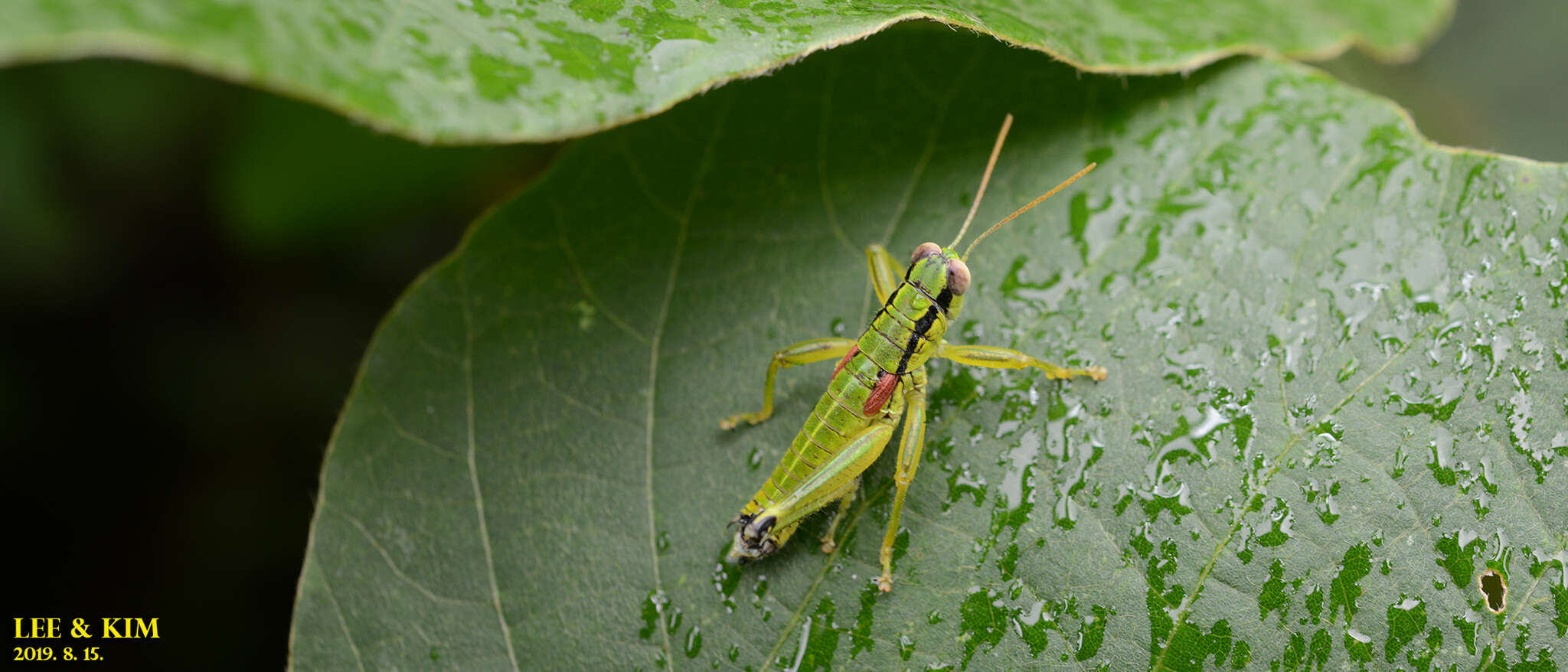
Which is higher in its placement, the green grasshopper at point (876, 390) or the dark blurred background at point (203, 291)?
the dark blurred background at point (203, 291)

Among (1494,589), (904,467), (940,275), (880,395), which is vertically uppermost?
(940,275)

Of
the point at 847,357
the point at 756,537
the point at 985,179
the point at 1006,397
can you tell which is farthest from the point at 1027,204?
the point at 756,537

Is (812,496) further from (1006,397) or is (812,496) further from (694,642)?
(1006,397)

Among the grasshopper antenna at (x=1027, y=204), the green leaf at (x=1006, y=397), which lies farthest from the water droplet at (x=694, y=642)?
the grasshopper antenna at (x=1027, y=204)

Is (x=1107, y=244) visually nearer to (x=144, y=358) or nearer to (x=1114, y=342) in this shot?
(x=1114, y=342)

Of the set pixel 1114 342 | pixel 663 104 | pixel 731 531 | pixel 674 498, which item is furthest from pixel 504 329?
pixel 1114 342

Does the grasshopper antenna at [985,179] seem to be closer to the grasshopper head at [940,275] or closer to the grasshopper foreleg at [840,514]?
the grasshopper head at [940,275]

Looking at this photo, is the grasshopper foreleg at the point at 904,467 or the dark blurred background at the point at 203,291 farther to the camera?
the dark blurred background at the point at 203,291
